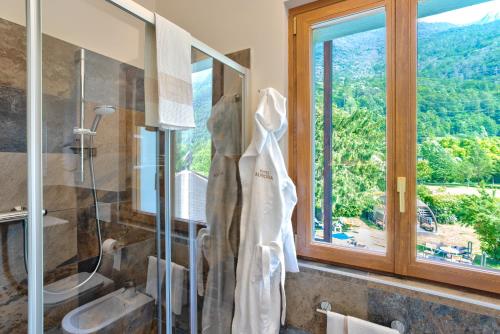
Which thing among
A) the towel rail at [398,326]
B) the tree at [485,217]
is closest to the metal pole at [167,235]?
the towel rail at [398,326]

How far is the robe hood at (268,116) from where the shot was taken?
1.25 meters

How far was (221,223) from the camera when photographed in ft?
4.64

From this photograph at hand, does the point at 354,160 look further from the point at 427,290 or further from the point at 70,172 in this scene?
the point at 70,172

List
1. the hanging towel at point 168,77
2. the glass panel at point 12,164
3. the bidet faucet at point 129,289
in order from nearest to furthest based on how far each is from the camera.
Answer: the hanging towel at point 168,77 < the glass panel at point 12,164 < the bidet faucet at point 129,289

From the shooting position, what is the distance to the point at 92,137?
1.20 metres

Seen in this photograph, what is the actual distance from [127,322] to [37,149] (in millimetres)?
1088

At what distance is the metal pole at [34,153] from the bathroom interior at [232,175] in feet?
0.63

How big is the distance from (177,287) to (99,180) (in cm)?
68

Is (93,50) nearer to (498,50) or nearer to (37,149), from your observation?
(37,149)

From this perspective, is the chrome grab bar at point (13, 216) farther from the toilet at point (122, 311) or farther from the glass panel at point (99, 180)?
the toilet at point (122, 311)

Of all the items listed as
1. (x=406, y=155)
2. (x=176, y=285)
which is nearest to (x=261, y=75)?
(x=406, y=155)

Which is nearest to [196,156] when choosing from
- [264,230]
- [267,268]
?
[264,230]

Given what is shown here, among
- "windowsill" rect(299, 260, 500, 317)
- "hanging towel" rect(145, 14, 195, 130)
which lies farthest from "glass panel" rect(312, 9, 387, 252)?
"hanging towel" rect(145, 14, 195, 130)

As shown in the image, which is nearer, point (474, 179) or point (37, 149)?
point (37, 149)
